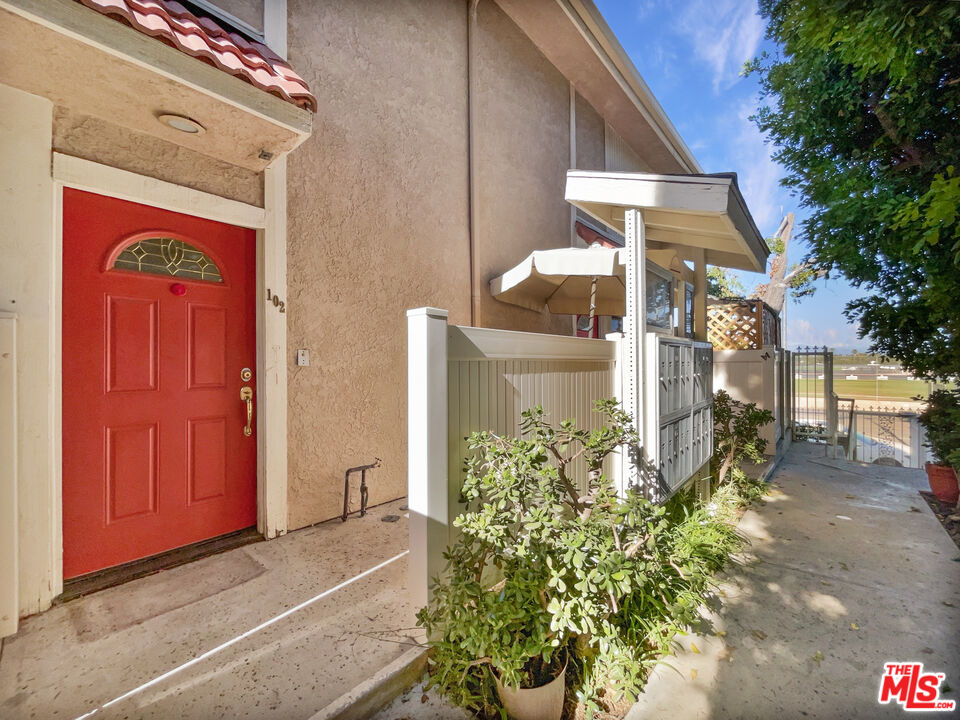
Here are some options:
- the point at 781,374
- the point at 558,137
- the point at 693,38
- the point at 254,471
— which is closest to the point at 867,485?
the point at 781,374

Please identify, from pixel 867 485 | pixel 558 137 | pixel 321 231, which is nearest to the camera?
pixel 321 231

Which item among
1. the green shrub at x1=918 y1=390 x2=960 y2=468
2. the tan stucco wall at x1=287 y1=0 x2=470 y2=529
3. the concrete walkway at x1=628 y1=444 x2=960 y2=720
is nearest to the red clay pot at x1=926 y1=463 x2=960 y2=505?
the green shrub at x1=918 y1=390 x2=960 y2=468

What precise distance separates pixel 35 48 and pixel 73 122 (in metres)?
0.59

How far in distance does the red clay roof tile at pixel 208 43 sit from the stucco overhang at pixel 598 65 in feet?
13.6

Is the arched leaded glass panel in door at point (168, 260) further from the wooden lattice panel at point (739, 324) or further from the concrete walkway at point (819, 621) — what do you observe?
the wooden lattice panel at point (739, 324)

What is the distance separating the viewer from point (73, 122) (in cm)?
237

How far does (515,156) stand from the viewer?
5.78 meters

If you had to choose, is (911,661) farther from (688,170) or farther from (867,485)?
(688,170)

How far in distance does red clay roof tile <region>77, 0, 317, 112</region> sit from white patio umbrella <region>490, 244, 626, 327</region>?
2.28 meters

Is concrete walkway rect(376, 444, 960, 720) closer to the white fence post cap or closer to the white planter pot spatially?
the white planter pot

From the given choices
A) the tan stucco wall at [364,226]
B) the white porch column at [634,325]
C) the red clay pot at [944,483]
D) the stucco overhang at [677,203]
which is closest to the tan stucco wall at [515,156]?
the tan stucco wall at [364,226]

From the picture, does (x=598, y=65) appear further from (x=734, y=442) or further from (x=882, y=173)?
(x=734, y=442)

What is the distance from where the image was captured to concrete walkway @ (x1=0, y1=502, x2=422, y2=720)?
167 centimetres

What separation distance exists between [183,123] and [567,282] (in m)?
4.04
